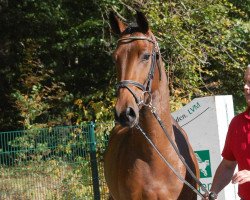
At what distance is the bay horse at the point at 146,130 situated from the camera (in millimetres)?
4613

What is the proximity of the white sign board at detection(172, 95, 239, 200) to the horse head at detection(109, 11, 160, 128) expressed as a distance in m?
1.54

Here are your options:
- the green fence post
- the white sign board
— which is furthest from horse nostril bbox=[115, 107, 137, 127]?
the green fence post

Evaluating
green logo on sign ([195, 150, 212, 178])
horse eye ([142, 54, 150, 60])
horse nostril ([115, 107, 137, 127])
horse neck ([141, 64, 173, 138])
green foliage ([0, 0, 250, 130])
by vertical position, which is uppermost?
green foliage ([0, 0, 250, 130])

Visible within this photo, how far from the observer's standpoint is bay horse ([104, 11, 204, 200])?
15.1ft

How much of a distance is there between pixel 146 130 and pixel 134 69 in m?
0.57

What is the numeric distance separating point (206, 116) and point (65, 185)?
3.04 metres

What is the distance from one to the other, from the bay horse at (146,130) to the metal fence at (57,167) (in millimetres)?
3291

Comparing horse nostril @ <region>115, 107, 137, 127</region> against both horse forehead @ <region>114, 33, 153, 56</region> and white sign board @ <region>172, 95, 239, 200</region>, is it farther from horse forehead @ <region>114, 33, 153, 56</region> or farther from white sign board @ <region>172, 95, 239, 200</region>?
white sign board @ <region>172, 95, 239, 200</region>

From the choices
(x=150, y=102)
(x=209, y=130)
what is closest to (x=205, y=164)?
(x=209, y=130)

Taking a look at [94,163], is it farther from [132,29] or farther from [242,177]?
[242,177]

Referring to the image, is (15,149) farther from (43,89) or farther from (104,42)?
(43,89)

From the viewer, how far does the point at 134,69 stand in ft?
15.1

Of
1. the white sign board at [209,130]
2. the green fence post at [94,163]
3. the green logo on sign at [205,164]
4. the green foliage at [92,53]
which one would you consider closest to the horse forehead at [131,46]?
the white sign board at [209,130]

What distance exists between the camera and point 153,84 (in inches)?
190
